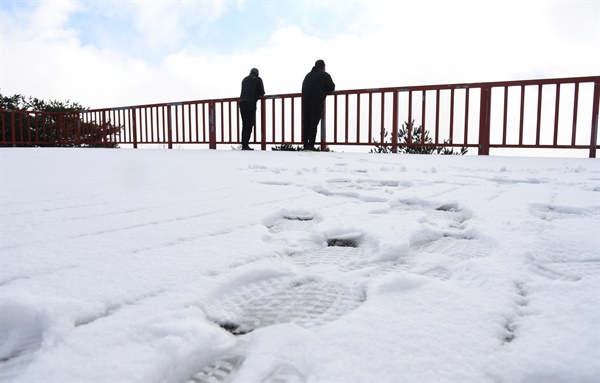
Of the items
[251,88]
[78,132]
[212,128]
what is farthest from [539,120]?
[78,132]

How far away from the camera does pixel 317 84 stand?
8375mm

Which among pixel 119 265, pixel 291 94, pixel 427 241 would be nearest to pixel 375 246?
pixel 427 241

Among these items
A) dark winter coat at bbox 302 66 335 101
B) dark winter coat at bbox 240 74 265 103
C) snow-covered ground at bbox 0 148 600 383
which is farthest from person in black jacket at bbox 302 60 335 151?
snow-covered ground at bbox 0 148 600 383

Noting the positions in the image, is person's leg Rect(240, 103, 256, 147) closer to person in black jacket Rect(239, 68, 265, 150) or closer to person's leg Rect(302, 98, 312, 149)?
Result: person in black jacket Rect(239, 68, 265, 150)

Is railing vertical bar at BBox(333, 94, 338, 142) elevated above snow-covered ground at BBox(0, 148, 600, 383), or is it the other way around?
railing vertical bar at BBox(333, 94, 338, 142)

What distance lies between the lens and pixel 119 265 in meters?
1.09

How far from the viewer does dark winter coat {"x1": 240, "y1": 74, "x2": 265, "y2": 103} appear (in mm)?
9016

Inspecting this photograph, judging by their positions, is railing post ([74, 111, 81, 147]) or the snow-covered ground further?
railing post ([74, 111, 81, 147])

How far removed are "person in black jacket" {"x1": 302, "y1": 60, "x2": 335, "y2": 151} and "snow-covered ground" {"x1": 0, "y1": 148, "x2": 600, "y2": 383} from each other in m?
6.79

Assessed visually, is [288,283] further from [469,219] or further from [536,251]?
[469,219]

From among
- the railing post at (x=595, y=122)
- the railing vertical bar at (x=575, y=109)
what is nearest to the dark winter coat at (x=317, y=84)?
the railing vertical bar at (x=575, y=109)

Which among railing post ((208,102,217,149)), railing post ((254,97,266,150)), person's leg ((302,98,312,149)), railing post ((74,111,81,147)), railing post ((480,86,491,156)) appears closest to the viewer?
railing post ((480,86,491,156))

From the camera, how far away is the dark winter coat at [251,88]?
9.02 m

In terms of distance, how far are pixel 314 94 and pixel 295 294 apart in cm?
773
